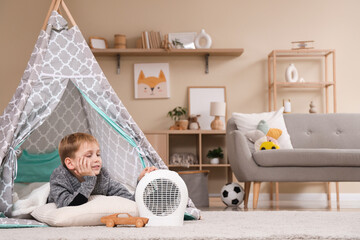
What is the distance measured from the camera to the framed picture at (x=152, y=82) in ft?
18.8

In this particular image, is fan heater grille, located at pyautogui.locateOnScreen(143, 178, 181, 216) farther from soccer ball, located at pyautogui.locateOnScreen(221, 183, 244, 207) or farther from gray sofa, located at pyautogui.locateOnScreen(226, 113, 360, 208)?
soccer ball, located at pyautogui.locateOnScreen(221, 183, 244, 207)

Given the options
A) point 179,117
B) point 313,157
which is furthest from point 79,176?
point 179,117

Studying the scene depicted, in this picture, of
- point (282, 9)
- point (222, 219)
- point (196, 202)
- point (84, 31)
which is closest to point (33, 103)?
point (222, 219)

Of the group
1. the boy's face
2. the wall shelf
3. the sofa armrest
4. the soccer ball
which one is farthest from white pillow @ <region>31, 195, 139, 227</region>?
the wall shelf

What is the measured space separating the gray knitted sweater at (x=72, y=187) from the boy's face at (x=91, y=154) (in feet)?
0.18

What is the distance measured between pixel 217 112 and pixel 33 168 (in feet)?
7.82

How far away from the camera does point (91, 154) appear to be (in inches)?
102

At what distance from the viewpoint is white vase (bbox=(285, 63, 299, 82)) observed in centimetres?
553

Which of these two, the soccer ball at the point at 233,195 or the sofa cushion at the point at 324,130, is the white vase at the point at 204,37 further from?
the soccer ball at the point at 233,195

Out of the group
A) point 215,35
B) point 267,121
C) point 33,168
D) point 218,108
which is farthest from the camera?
point 215,35

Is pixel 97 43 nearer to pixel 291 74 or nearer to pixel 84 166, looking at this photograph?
pixel 291 74

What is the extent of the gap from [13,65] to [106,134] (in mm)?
2869

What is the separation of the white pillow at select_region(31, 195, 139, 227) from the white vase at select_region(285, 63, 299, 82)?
3.42 m

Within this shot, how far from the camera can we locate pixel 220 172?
18.5 feet
